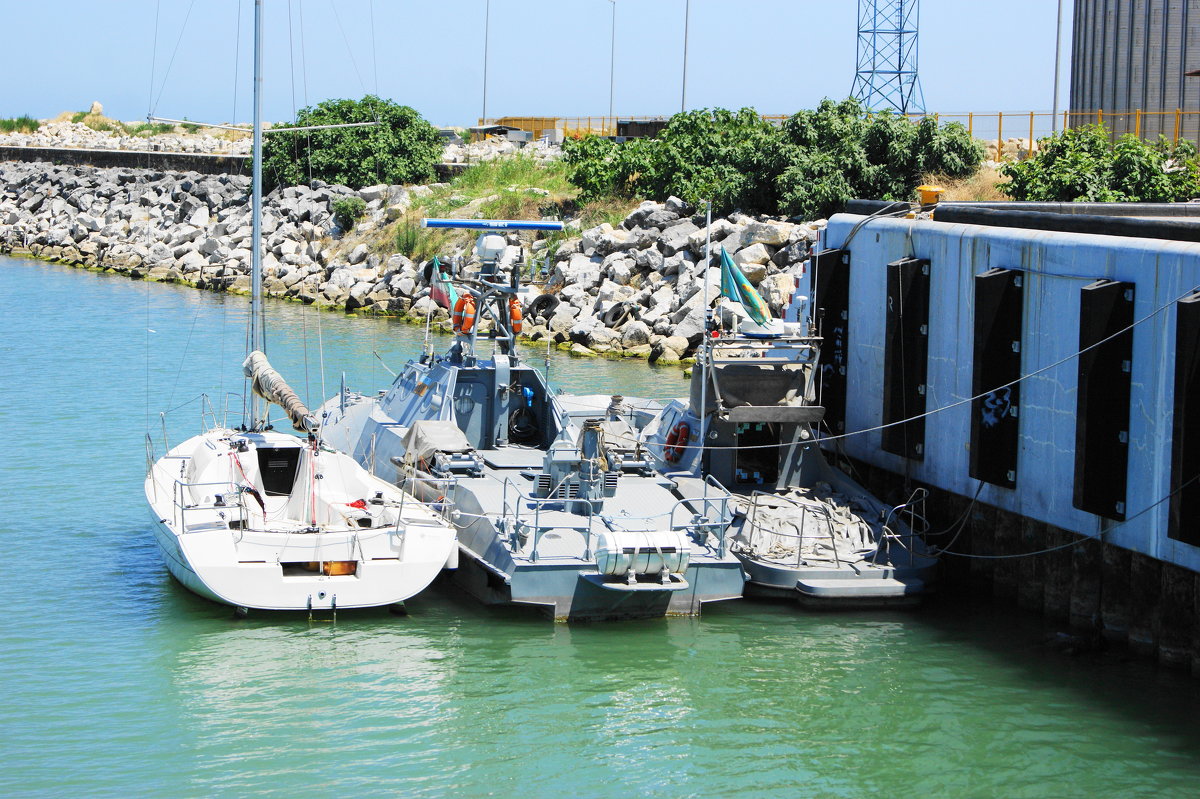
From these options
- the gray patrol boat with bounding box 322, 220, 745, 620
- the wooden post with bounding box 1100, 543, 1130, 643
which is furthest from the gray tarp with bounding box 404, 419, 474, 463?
the wooden post with bounding box 1100, 543, 1130, 643

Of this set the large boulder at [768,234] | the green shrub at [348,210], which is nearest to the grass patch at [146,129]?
the green shrub at [348,210]

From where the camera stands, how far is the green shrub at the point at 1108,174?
30.5 meters

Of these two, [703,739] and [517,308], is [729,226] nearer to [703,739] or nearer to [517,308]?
[517,308]

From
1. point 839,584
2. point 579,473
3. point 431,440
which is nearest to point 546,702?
point 579,473

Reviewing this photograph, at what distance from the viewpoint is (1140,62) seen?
3819 centimetres

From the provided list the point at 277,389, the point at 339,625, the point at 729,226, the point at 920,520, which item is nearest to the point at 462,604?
the point at 339,625

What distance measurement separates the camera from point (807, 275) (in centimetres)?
2230

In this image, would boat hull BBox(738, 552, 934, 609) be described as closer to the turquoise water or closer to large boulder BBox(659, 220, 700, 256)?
the turquoise water

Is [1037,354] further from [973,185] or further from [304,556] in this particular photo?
[973,185]

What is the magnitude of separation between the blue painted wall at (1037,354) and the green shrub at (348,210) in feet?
117

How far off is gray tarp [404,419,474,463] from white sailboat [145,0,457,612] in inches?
25.7

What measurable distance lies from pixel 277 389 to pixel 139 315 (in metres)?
27.8

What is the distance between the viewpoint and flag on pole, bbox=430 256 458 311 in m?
21.2

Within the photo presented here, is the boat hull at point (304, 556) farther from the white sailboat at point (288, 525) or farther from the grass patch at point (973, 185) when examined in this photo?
the grass patch at point (973, 185)
